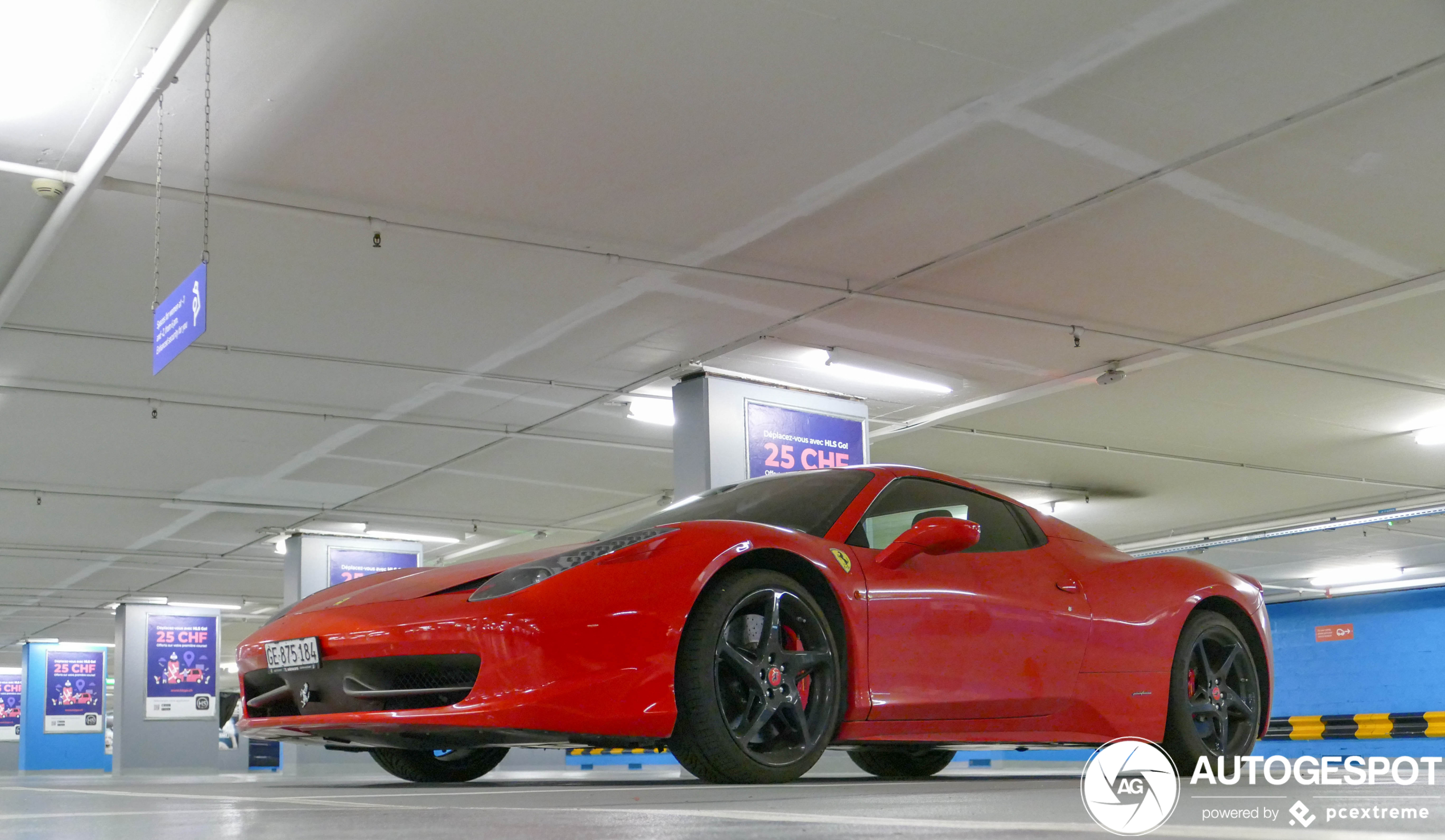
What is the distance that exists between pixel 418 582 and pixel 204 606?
2483 cm

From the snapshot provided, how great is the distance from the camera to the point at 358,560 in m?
18.0

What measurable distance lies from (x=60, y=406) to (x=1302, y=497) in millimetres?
15149

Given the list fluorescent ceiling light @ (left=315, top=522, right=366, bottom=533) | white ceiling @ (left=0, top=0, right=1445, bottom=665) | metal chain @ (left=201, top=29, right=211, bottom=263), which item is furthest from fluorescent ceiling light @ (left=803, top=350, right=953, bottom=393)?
fluorescent ceiling light @ (left=315, top=522, right=366, bottom=533)

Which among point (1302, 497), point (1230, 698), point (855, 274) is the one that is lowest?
point (1230, 698)

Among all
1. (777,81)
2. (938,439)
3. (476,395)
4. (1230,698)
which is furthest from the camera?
(938,439)

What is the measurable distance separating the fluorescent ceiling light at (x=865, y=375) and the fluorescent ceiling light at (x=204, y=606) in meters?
19.4

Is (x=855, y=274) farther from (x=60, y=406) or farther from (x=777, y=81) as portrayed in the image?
(x=60, y=406)

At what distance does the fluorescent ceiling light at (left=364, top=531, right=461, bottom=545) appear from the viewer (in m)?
18.7

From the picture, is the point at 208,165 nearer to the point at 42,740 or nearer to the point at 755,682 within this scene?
the point at 755,682

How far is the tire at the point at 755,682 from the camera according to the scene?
339cm

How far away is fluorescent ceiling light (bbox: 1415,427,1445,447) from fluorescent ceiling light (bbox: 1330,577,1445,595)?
34.0ft

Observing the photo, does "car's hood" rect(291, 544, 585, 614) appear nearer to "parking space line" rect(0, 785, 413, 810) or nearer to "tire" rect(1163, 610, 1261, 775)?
"parking space line" rect(0, 785, 413, 810)


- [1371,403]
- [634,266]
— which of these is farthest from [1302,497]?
[634,266]

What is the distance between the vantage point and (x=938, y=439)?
13.7 m
